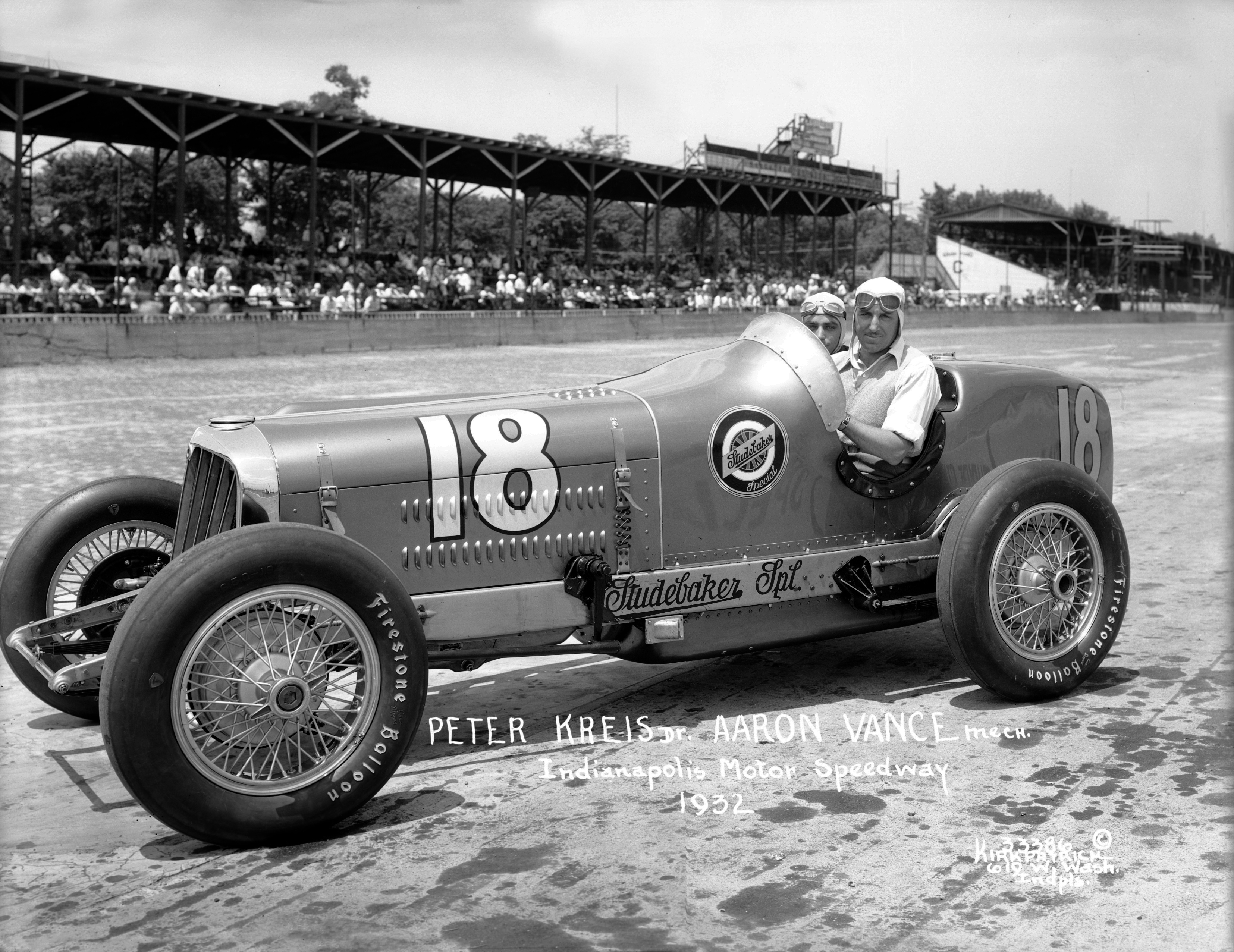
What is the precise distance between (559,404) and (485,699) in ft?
4.21

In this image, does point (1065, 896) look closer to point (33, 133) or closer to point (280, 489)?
point (280, 489)

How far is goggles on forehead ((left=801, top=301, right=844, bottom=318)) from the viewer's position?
19.5 ft

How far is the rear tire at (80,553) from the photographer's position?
4.71 meters

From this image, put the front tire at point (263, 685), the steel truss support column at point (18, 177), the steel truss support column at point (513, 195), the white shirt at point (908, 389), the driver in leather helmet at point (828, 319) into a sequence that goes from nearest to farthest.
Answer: the front tire at point (263, 685)
the white shirt at point (908, 389)
the driver in leather helmet at point (828, 319)
the steel truss support column at point (18, 177)
the steel truss support column at point (513, 195)

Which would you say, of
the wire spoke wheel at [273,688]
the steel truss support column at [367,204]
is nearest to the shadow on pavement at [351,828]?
the wire spoke wheel at [273,688]

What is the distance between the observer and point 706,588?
15.2 ft

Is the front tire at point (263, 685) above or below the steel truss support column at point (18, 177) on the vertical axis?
below

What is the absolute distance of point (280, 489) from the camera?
157 inches

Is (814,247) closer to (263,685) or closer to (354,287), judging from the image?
(354,287)

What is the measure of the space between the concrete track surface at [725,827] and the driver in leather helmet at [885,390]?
36.5 inches

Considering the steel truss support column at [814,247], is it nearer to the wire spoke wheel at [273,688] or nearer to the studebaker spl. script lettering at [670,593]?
the studebaker spl. script lettering at [670,593]

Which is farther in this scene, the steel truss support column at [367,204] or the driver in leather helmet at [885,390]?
the steel truss support column at [367,204]

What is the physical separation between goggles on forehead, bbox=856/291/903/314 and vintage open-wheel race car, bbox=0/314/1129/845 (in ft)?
1.34

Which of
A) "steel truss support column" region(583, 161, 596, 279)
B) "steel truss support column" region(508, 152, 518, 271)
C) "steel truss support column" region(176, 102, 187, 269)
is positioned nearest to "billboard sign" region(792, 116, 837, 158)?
"steel truss support column" region(583, 161, 596, 279)
